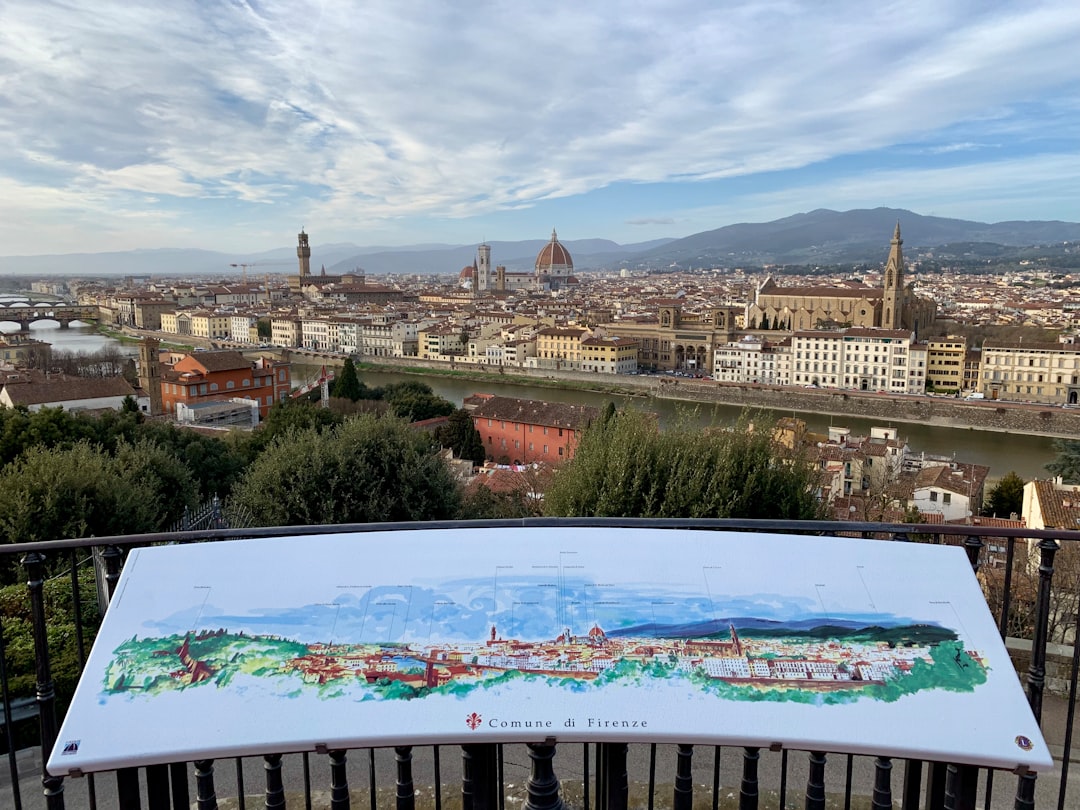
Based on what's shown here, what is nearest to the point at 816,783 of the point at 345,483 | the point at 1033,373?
the point at 345,483

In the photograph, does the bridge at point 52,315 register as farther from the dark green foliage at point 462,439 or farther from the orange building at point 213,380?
the dark green foliage at point 462,439

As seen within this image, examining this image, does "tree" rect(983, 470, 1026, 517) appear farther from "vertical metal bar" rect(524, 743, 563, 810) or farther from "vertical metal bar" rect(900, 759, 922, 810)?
"vertical metal bar" rect(524, 743, 563, 810)

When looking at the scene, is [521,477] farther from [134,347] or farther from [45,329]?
[45,329]

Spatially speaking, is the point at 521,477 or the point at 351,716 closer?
the point at 351,716

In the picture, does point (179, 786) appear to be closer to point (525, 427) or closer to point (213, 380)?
point (525, 427)

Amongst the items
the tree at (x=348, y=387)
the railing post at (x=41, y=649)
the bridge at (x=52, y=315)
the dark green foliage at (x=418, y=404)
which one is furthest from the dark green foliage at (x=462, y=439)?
the bridge at (x=52, y=315)

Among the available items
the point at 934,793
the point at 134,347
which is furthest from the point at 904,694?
the point at 134,347
